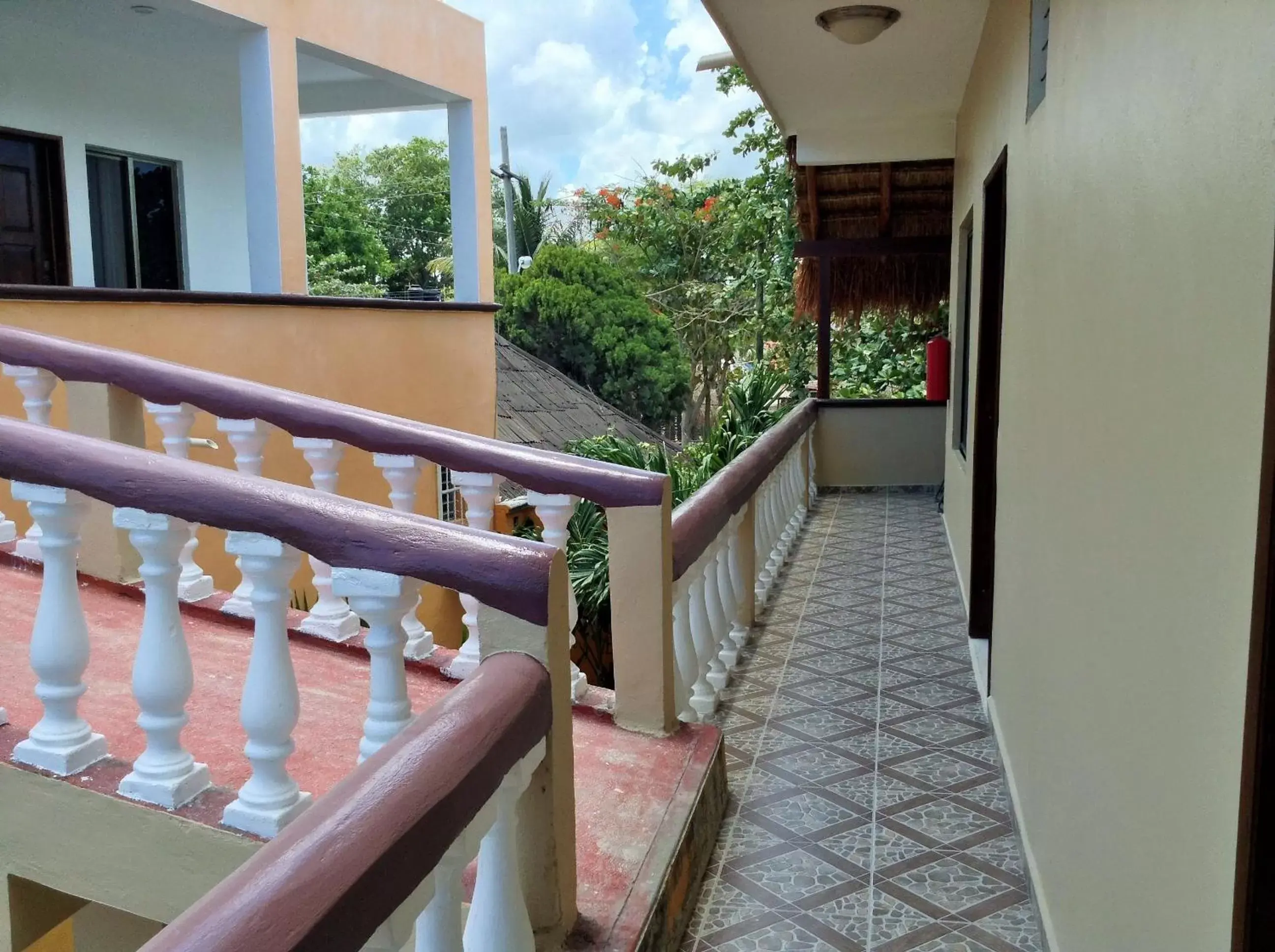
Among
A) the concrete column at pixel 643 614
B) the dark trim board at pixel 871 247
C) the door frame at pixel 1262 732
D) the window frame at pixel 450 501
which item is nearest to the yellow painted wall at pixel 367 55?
the window frame at pixel 450 501

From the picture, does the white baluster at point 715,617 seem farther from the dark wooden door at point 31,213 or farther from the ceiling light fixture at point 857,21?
the dark wooden door at point 31,213

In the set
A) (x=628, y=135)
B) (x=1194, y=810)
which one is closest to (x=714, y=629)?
(x=1194, y=810)

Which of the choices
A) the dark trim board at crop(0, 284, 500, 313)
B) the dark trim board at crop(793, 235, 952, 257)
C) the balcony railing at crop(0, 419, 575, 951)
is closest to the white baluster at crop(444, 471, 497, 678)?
the balcony railing at crop(0, 419, 575, 951)

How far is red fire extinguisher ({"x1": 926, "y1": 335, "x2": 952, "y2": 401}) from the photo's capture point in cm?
818

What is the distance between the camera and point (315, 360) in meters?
7.46

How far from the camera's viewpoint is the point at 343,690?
2.97 m

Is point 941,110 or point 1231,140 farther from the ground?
point 941,110

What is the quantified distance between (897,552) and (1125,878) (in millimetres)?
5279

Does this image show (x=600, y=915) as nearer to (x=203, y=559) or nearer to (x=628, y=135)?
(x=203, y=559)

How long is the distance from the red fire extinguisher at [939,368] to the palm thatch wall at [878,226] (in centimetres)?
87

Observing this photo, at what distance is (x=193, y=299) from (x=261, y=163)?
1.78 metres

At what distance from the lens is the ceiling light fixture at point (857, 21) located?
185 inches

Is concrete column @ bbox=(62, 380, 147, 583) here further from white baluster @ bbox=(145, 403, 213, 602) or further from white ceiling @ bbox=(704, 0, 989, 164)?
white ceiling @ bbox=(704, 0, 989, 164)

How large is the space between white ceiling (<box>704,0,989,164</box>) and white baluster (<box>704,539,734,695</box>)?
2.32 metres
